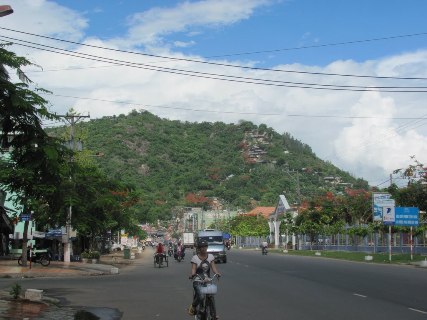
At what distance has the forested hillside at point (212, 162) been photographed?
12262 centimetres

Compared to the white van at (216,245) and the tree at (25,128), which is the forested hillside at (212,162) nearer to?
the white van at (216,245)

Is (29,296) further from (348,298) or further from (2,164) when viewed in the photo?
(2,164)

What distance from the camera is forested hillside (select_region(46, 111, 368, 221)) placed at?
122625 millimetres

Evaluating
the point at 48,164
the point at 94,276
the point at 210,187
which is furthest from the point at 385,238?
the point at 210,187

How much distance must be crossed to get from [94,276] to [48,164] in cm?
1998

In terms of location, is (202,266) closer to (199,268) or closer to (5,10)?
(199,268)

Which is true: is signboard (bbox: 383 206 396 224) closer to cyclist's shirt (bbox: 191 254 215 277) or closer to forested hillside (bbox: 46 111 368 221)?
cyclist's shirt (bbox: 191 254 215 277)

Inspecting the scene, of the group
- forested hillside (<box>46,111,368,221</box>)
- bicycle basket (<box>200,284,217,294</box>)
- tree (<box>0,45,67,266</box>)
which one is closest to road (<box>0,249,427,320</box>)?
bicycle basket (<box>200,284,217,294</box>)

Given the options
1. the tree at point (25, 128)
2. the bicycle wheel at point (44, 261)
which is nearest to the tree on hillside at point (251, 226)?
the bicycle wheel at point (44, 261)

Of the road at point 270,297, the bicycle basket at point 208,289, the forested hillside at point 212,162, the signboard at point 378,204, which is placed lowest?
the road at point 270,297

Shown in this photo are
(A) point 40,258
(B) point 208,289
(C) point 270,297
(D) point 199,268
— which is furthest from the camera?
(A) point 40,258

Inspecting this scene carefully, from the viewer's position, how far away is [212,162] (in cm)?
14550

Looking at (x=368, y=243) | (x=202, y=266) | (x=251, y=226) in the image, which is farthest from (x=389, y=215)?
(x=251, y=226)

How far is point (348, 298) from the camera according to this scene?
58.1 feet
